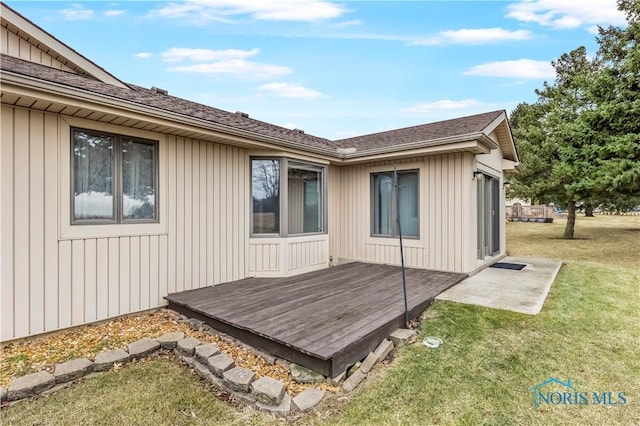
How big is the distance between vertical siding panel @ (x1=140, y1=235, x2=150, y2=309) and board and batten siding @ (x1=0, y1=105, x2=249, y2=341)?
0.05 feet

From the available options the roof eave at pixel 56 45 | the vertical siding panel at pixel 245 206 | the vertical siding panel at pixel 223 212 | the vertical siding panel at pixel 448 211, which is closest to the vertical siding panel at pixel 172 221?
the vertical siding panel at pixel 223 212

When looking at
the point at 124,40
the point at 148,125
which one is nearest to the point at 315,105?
the point at 124,40

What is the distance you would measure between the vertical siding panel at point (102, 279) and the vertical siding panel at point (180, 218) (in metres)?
0.92

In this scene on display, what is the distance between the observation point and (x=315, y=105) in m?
15.8

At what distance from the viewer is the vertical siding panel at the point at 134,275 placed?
4250 mm

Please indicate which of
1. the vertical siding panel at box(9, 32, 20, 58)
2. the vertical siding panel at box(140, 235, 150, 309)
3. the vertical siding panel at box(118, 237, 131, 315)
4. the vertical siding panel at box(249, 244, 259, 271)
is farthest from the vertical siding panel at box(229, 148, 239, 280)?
the vertical siding panel at box(9, 32, 20, 58)

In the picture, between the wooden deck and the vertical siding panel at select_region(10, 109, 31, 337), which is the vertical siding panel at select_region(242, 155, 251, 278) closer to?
the wooden deck

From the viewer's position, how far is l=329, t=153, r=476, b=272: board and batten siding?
617cm

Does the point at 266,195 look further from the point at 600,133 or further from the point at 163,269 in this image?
the point at 600,133

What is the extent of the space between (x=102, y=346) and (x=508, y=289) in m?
5.92

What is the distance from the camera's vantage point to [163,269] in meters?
4.62

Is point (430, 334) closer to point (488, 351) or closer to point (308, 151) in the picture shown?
point (488, 351)

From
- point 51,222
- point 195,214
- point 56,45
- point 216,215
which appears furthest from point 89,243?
point 56,45

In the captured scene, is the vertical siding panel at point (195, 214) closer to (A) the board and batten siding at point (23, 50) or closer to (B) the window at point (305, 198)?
(B) the window at point (305, 198)
